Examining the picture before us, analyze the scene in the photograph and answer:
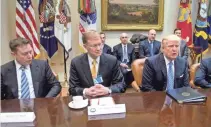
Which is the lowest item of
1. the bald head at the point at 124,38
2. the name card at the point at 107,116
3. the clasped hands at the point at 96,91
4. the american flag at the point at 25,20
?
the name card at the point at 107,116

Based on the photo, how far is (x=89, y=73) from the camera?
→ 2.32 meters

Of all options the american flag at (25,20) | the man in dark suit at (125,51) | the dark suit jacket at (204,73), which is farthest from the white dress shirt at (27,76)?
the man in dark suit at (125,51)

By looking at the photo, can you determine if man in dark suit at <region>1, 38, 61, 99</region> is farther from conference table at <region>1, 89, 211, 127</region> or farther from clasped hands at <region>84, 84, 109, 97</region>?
clasped hands at <region>84, 84, 109, 97</region>

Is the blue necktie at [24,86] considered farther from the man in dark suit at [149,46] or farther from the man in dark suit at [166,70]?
the man in dark suit at [149,46]

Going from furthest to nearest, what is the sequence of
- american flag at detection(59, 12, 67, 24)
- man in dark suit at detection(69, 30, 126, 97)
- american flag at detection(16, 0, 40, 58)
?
american flag at detection(59, 12, 67, 24), american flag at detection(16, 0, 40, 58), man in dark suit at detection(69, 30, 126, 97)

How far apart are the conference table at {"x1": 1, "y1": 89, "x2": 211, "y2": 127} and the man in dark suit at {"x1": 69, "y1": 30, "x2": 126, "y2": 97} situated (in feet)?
1.47

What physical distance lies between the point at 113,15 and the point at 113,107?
157 inches

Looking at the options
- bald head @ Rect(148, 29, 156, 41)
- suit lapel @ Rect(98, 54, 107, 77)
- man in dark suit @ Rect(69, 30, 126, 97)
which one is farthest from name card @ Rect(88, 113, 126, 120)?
bald head @ Rect(148, 29, 156, 41)

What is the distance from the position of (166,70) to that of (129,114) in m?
1.00

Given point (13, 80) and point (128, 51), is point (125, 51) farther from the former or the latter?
point (13, 80)

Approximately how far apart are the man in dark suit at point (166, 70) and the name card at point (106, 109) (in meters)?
0.84

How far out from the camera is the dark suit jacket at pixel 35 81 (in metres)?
2.14

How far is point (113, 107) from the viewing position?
159cm

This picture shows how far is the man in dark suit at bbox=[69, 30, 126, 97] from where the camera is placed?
226cm
